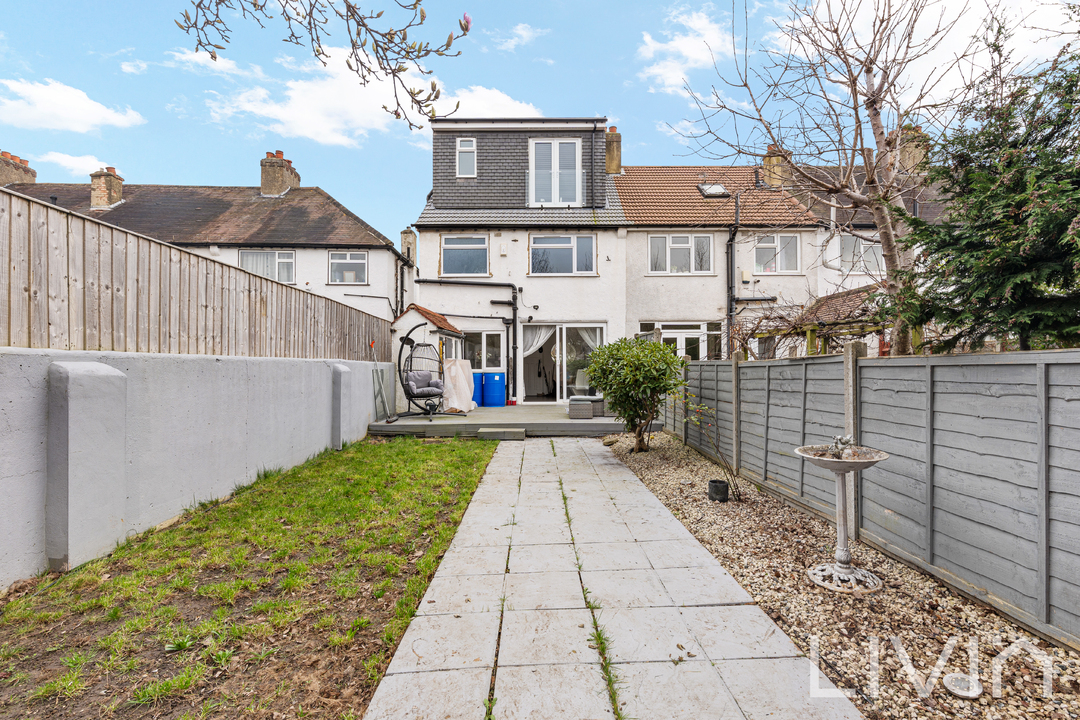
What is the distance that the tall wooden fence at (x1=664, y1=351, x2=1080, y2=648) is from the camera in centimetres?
223

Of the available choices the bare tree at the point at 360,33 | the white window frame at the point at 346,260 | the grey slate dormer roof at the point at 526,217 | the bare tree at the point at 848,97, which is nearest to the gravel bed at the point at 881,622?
the bare tree at the point at 848,97

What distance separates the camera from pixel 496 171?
13.2 metres

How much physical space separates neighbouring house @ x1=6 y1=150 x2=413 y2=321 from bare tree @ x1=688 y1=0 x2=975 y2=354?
11.7 m

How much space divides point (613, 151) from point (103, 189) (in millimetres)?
16683

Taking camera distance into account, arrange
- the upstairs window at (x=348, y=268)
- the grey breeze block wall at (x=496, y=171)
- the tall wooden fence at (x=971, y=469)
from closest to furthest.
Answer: the tall wooden fence at (x=971, y=469)
the grey breeze block wall at (x=496, y=171)
the upstairs window at (x=348, y=268)

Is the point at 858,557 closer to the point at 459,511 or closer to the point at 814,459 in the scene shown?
the point at 814,459

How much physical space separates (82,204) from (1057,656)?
2340 centimetres

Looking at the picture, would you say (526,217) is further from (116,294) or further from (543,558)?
(543,558)

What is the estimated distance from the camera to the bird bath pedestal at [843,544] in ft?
9.61

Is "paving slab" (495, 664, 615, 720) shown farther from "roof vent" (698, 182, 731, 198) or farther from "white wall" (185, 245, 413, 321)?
"roof vent" (698, 182, 731, 198)

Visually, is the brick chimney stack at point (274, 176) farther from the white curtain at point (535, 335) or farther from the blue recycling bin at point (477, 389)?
the white curtain at point (535, 335)

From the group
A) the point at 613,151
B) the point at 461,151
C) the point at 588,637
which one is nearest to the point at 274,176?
the point at 461,151

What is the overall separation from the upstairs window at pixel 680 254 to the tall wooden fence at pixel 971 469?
8995mm

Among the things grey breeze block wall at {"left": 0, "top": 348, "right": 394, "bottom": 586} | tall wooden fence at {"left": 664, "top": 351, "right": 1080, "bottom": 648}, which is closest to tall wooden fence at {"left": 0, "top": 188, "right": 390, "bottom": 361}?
grey breeze block wall at {"left": 0, "top": 348, "right": 394, "bottom": 586}
